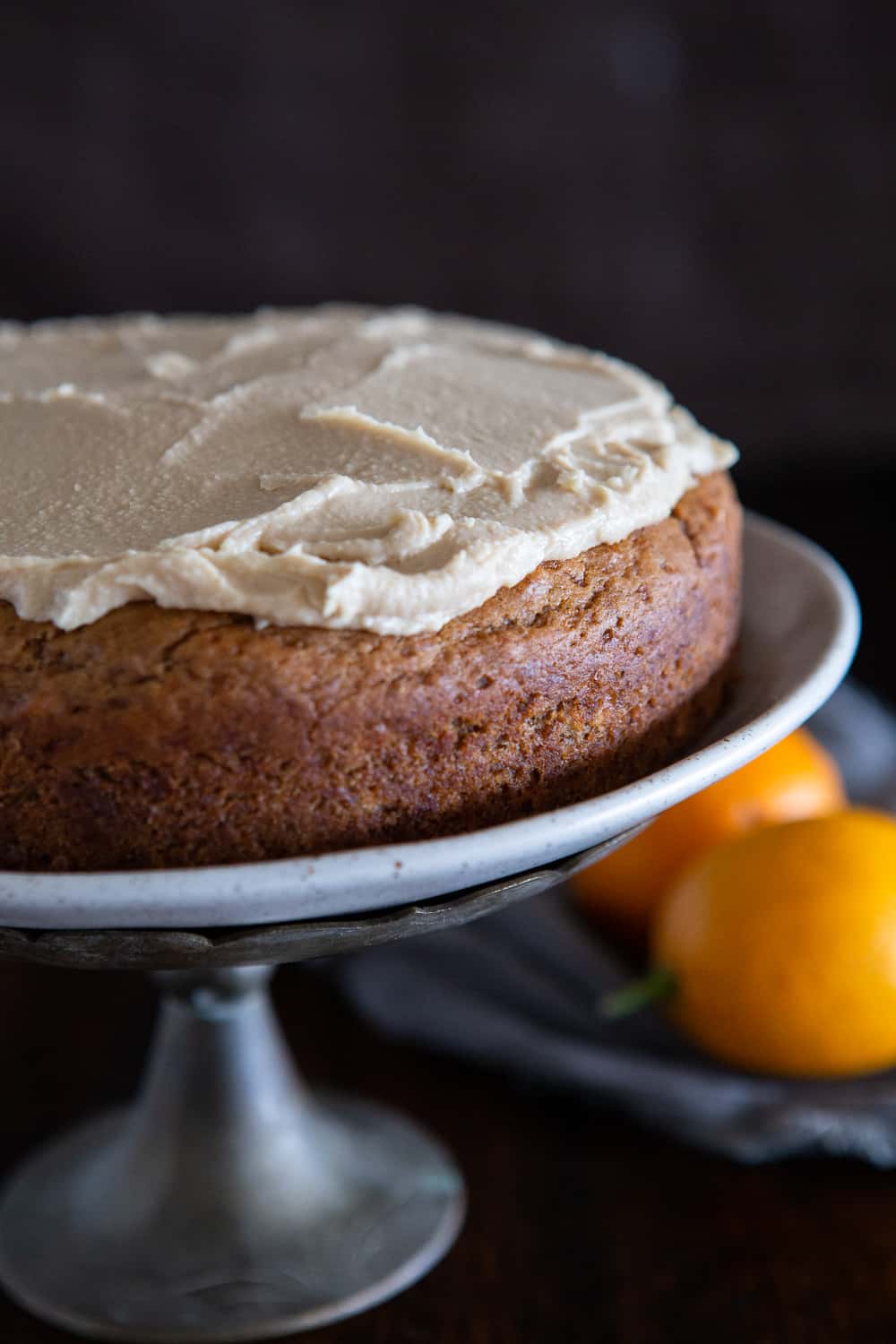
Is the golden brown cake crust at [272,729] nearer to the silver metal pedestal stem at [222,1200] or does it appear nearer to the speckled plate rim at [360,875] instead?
the speckled plate rim at [360,875]

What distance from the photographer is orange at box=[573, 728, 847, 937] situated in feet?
4.23

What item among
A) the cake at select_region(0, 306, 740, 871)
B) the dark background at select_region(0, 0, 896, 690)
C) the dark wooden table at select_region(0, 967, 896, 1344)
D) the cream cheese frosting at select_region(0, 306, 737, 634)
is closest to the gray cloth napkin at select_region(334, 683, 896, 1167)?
the dark wooden table at select_region(0, 967, 896, 1344)

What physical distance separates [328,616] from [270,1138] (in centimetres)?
62

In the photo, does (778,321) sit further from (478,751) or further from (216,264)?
(478,751)

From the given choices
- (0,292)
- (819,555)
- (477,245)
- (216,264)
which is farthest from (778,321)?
(819,555)

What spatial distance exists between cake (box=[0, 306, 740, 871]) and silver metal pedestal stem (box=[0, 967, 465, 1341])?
0.37 metres

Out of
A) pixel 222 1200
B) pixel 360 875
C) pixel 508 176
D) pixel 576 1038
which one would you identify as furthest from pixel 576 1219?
pixel 508 176

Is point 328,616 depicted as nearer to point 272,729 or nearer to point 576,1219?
point 272,729

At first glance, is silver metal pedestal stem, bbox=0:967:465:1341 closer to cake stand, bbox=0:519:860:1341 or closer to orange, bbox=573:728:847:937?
cake stand, bbox=0:519:860:1341

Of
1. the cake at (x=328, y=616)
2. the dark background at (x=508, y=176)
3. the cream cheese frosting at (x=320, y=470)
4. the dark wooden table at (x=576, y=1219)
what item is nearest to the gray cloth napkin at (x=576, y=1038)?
the dark wooden table at (x=576, y=1219)

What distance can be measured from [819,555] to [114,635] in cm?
61

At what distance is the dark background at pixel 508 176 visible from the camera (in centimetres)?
242

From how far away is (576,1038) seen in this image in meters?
1.25

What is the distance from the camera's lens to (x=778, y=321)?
104 inches
